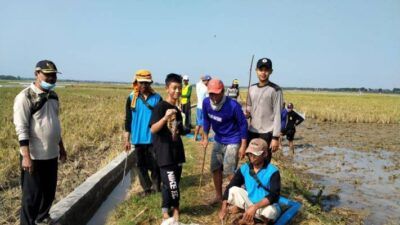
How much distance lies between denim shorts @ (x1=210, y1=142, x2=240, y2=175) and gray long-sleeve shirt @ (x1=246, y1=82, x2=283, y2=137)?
41 cm

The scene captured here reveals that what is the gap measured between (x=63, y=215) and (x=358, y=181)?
21.3 feet

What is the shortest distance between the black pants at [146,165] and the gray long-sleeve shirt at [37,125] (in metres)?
1.34

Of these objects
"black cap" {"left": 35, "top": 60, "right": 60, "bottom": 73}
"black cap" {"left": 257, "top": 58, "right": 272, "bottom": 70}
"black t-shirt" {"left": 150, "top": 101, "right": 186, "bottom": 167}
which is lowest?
"black t-shirt" {"left": 150, "top": 101, "right": 186, "bottom": 167}

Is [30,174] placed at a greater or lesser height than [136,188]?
greater

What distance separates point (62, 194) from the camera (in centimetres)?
608

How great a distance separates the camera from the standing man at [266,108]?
4.76 metres

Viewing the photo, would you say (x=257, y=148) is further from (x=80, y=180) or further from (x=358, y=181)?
(x=358, y=181)

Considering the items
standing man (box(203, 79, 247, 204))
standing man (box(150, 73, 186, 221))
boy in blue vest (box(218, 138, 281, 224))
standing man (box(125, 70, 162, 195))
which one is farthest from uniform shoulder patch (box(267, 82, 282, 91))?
standing man (box(125, 70, 162, 195))

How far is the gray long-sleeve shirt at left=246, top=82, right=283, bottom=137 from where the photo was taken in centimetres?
479

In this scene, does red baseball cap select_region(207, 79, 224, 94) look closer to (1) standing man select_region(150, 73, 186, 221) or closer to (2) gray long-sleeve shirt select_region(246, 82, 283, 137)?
(1) standing man select_region(150, 73, 186, 221)

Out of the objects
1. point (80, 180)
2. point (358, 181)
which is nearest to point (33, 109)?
point (80, 180)

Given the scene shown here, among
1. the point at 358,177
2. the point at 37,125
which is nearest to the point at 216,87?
the point at 37,125

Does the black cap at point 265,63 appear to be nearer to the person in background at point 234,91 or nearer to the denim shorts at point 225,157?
the denim shorts at point 225,157

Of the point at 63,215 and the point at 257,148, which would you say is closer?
the point at 257,148
